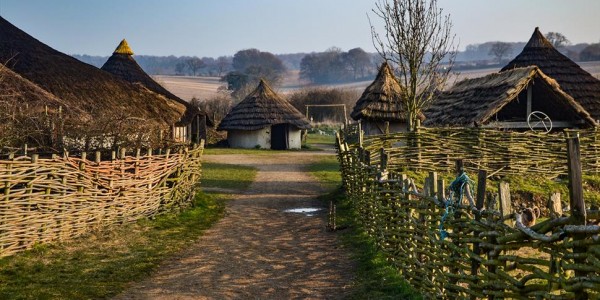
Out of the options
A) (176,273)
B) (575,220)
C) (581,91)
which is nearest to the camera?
(575,220)

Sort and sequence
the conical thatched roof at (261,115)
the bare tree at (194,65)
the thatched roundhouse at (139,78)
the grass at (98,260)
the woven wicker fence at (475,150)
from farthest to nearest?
the bare tree at (194,65) → the conical thatched roof at (261,115) → the thatched roundhouse at (139,78) → the woven wicker fence at (475,150) → the grass at (98,260)

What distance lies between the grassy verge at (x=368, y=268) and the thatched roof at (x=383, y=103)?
41.0ft

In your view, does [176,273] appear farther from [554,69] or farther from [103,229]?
[554,69]

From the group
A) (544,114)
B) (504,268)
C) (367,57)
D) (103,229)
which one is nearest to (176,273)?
(103,229)

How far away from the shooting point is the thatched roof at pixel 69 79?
2436 centimetres

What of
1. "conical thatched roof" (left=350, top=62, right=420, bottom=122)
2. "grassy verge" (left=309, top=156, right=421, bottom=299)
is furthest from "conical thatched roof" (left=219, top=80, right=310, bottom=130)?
"grassy verge" (left=309, top=156, right=421, bottom=299)

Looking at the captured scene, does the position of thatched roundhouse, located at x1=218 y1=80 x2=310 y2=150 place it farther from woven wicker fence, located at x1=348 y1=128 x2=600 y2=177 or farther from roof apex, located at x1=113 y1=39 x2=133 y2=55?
woven wicker fence, located at x1=348 y1=128 x2=600 y2=177

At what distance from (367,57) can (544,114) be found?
146 metres

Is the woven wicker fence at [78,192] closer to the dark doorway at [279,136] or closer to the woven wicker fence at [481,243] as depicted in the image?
the woven wicker fence at [481,243]

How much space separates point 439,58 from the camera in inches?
728

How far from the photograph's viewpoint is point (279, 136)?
38969 millimetres

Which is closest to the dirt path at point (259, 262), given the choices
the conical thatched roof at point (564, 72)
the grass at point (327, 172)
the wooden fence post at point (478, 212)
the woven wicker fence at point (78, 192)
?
the woven wicker fence at point (78, 192)

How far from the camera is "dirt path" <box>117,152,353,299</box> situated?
8180 millimetres

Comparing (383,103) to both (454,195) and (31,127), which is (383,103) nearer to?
(31,127)
